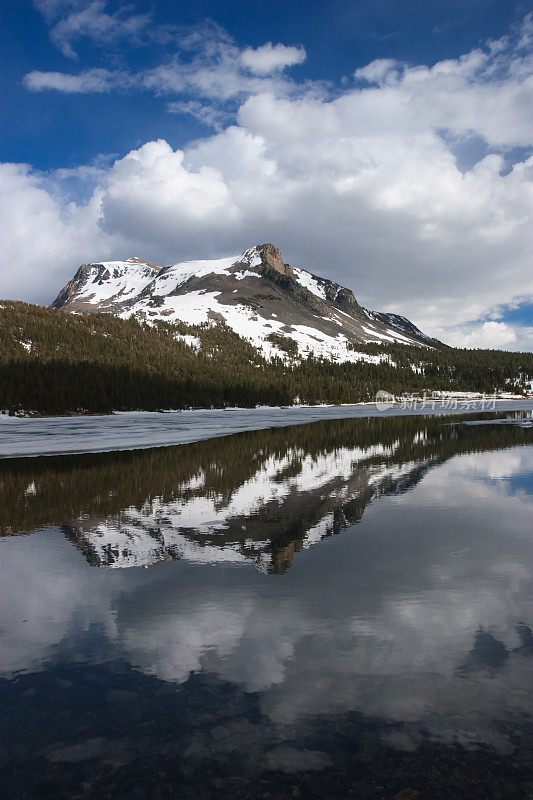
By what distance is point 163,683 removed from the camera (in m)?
6.03

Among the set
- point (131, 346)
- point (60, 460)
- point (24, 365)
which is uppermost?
point (131, 346)

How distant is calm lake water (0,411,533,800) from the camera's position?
15.0ft

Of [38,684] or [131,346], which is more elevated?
[131,346]

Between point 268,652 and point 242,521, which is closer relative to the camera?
point 268,652

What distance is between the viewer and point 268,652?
669 centimetres

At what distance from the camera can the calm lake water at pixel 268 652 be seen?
15.0 feet

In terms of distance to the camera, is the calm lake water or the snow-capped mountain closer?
the calm lake water

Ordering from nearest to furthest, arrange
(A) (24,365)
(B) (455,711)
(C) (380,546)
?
(B) (455,711) → (C) (380,546) → (A) (24,365)

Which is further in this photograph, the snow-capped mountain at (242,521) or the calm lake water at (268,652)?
the snow-capped mountain at (242,521)

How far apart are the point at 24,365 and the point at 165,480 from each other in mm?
110680

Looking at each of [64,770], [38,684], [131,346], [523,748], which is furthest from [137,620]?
[131,346]

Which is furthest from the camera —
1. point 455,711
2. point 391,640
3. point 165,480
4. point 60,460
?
point 60,460

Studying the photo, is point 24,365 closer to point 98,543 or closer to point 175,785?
point 98,543

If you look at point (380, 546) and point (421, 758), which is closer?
point (421, 758)
